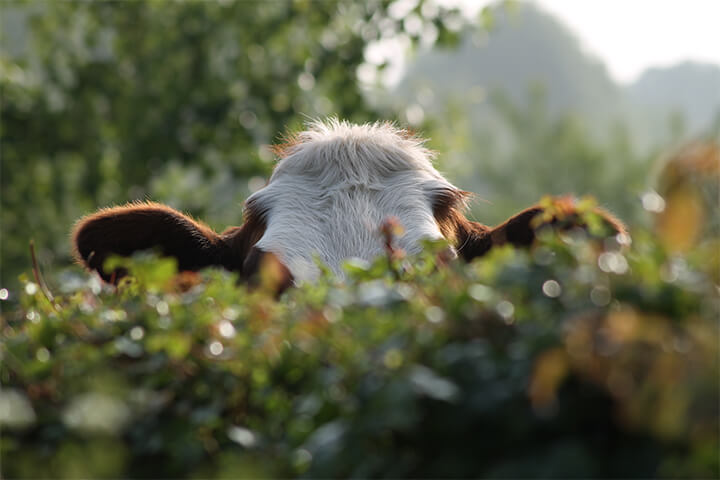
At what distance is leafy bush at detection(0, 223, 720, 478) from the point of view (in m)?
1.41

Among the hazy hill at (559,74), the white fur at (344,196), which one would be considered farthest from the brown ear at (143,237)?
the hazy hill at (559,74)

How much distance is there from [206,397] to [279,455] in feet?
0.74

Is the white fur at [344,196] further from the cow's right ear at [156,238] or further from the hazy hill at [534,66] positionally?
the hazy hill at [534,66]

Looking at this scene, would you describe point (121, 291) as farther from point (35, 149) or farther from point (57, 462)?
point (35, 149)

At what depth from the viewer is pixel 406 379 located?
1.51m

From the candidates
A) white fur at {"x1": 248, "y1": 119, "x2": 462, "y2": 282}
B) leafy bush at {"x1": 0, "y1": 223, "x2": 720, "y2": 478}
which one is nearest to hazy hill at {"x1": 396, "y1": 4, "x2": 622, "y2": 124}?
white fur at {"x1": 248, "y1": 119, "x2": 462, "y2": 282}

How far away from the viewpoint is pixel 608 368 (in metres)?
1.43

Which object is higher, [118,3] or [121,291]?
[118,3]

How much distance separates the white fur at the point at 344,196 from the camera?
3.99m

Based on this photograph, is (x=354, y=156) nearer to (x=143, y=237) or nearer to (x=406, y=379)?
(x=143, y=237)

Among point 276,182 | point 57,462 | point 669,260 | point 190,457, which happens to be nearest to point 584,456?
point 669,260

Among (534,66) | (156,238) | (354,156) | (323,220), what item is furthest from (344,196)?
(534,66)

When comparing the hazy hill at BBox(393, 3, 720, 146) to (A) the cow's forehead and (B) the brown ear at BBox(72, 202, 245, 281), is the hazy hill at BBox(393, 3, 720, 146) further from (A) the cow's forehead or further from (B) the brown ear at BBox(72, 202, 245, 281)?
(B) the brown ear at BBox(72, 202, 245, 281)

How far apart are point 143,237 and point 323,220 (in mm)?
891
